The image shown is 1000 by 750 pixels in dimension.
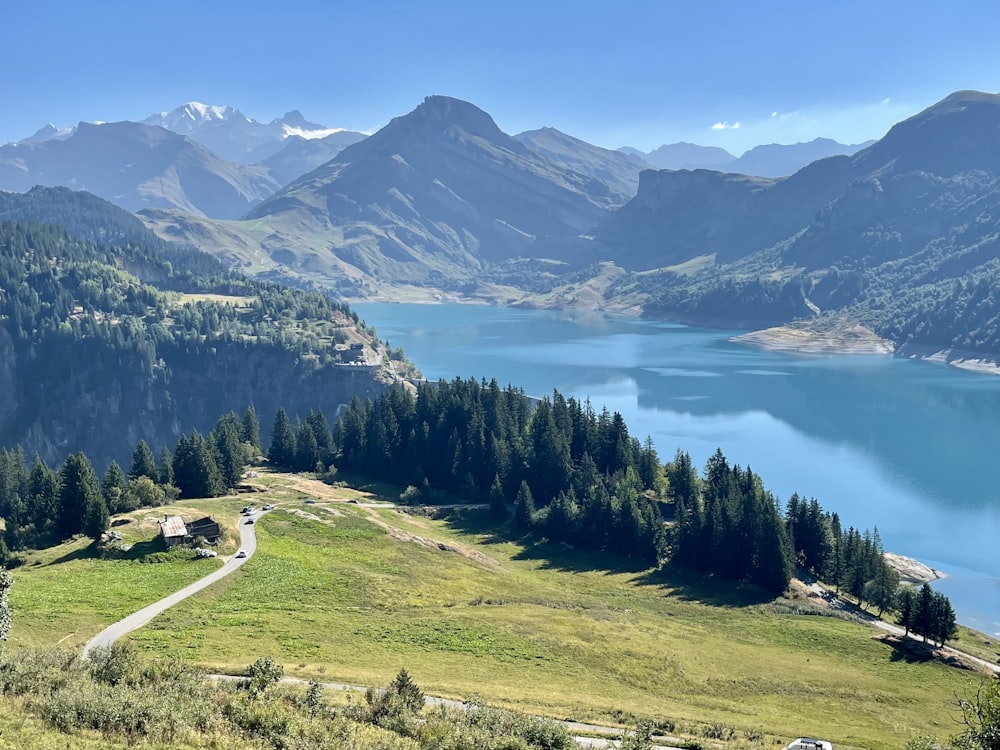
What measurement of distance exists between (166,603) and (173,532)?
53.7ft

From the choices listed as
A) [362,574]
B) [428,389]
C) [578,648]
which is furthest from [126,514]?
[428,389]

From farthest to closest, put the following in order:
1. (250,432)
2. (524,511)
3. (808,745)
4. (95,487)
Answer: (250,432)
(524,511)
(95,487)
(808,745)

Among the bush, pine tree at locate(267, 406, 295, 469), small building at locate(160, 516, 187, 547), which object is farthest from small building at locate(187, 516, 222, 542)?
pine tree at locate(267, 406, 295, 469)

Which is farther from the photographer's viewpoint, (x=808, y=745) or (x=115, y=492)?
(x=115, y=492)

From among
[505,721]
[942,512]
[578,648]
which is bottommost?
[942,512]

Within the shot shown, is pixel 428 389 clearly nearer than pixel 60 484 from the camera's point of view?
No

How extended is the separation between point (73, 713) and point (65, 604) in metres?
31.9

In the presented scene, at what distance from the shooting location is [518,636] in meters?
57.8

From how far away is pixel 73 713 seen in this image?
25406mm

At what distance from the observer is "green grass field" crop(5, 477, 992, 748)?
1762 inches

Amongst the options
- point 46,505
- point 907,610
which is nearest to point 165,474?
point 46,505

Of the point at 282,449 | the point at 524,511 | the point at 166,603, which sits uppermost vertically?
the point at 166,603

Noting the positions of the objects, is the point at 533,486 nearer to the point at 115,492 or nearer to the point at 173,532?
the point at 115,492

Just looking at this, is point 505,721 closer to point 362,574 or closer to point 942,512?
point 362,574
